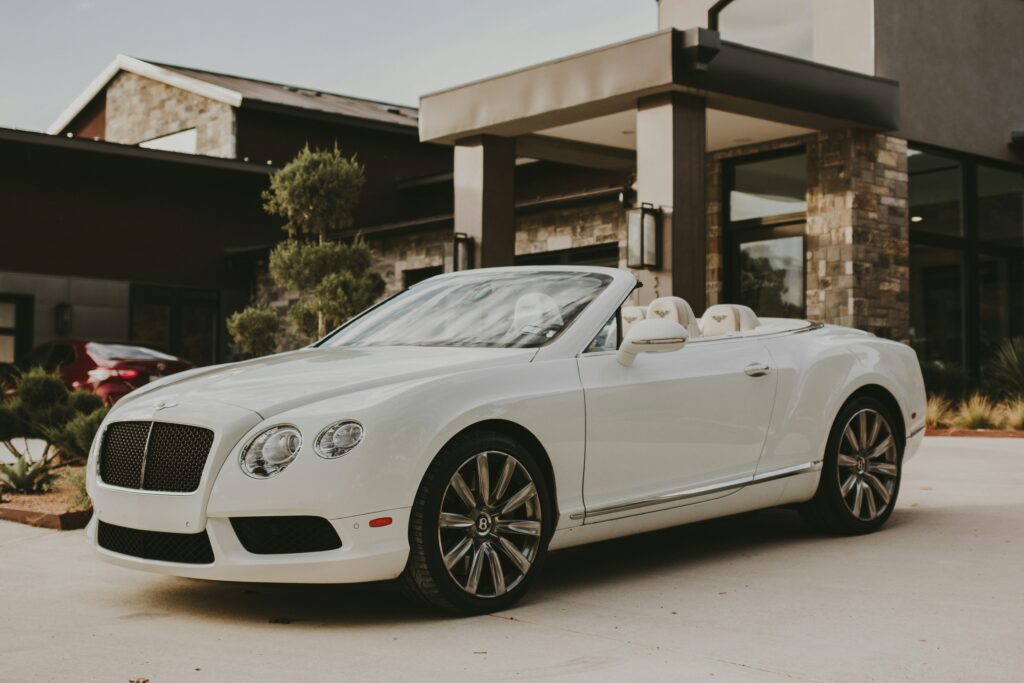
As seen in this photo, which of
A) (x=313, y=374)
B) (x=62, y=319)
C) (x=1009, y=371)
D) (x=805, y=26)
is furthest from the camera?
(x=62, y=319)

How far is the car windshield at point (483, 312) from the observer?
18.5 feet

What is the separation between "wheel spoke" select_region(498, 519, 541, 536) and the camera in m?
4.96

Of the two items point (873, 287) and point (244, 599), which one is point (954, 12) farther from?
point (244, 599)

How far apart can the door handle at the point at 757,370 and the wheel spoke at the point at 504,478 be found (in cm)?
175

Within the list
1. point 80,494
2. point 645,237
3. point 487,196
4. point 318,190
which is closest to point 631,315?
point 80,494

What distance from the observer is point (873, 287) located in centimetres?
1611

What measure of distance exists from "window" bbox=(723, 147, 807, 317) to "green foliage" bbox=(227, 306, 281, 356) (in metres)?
8.79

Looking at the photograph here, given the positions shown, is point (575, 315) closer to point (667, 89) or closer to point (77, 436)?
point (77, 436)

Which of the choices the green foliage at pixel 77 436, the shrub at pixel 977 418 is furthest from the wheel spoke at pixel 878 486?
the shrub at pixel 977 418

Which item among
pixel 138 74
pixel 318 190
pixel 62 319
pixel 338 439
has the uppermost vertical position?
pixel 138 74

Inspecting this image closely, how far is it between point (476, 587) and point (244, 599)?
115 cm

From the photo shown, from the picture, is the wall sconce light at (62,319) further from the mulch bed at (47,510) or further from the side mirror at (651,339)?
the side mirror at (651,339)

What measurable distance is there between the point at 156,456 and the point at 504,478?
143 cm

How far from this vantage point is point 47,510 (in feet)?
25.6
